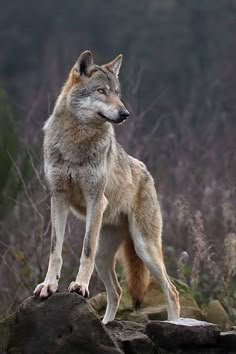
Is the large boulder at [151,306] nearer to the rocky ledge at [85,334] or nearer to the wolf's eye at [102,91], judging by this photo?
the rocky ledge at [85,334]

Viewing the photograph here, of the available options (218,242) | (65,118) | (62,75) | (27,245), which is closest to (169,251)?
(218,242)

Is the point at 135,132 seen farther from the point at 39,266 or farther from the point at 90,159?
the point at 90,159

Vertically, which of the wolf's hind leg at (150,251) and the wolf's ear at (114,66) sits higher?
the wolf's ear at (114,66)

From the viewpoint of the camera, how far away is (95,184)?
8.63m

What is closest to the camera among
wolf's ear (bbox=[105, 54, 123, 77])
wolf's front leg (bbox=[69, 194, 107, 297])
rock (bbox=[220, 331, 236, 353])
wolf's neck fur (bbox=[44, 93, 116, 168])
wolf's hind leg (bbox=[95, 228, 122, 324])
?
rock (bbox=[220, 331, 236, 353])

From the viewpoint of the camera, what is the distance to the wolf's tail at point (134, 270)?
977cm

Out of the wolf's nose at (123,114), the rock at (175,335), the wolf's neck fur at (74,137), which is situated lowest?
the rock at (175,335)

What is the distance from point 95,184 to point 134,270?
57.9 inches

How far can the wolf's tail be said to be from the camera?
32.1 feet

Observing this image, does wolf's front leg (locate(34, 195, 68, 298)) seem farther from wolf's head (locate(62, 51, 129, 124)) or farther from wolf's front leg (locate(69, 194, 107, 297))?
wolf's head (locate(62, 51, 129, 124))

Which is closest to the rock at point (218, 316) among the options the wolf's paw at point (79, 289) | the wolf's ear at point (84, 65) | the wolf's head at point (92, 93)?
the wolf's paw at point (79, 289)

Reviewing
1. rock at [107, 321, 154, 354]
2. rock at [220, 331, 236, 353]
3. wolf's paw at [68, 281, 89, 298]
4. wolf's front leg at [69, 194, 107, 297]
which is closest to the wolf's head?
wolf's front leg at [69, 194, 107, 297]

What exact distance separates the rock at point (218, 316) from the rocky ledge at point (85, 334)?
219cm

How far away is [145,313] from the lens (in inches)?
404
